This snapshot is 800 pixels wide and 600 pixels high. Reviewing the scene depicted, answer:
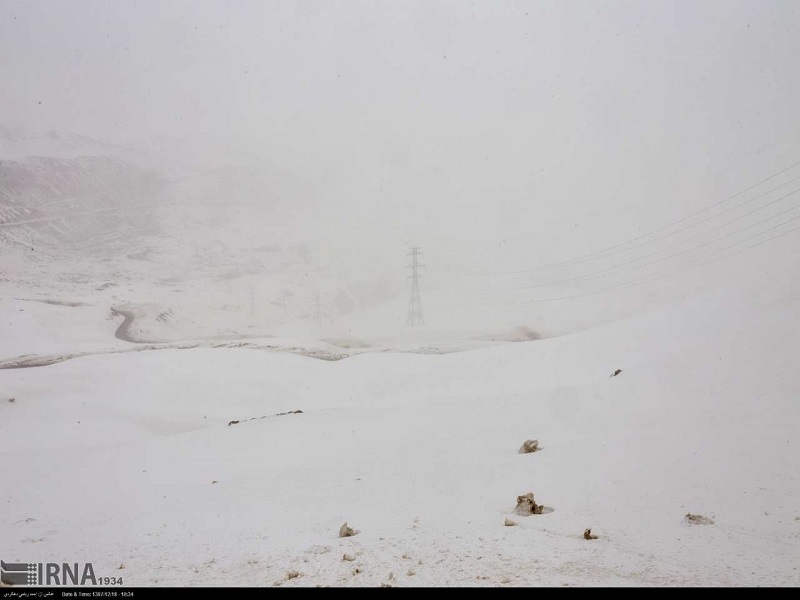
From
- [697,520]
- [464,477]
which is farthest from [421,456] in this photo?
[697,520]

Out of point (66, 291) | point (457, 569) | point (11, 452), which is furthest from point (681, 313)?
point (66, 291)

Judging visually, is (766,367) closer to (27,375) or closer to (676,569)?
(676,569)

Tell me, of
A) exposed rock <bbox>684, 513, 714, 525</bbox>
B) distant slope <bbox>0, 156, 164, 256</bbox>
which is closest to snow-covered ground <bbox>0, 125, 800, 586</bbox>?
exposed rock <bbox>684, 513, 714, 525</bbox>

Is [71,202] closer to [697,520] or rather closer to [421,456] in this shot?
[421,456]

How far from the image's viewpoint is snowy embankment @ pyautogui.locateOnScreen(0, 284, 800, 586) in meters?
2.58

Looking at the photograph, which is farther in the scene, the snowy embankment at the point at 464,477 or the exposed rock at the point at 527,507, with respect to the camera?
the exposed rock at the point at 527,507

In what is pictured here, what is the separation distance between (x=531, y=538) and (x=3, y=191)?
124ft

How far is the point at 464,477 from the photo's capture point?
14.2ft

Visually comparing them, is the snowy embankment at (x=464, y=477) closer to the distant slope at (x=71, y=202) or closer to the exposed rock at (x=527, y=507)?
the exposed rock at (x=527, y=507)

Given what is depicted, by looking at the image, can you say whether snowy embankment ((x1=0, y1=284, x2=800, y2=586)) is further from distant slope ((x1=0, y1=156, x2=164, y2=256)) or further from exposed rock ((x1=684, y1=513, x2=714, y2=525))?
distant slope ((x1=0, y1=156, x2=164, y2=256))

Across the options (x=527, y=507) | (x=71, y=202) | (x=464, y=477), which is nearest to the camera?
(x=527, y=507)

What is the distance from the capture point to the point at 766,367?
5.65m

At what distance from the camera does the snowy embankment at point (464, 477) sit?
8.46 ft

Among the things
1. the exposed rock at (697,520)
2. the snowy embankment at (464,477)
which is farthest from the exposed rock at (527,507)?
the exposed rock at (697,520)
